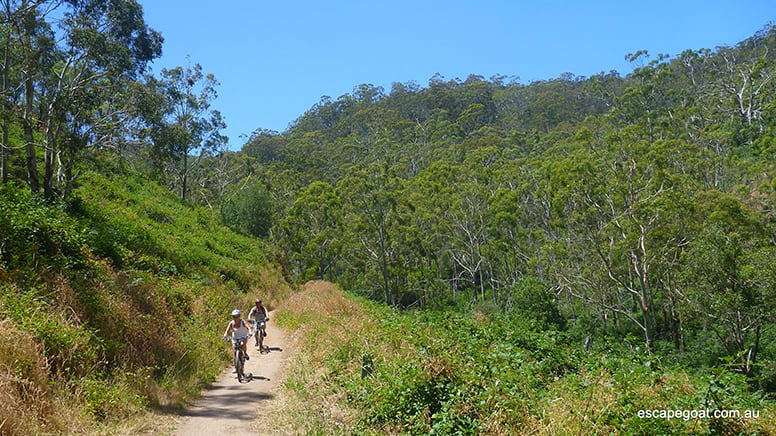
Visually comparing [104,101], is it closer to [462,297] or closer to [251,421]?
[251,421]

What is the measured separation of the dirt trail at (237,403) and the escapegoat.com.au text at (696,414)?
4.79m

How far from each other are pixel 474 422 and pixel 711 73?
6858 cm

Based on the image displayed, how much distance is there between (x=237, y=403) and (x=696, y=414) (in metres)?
6.67

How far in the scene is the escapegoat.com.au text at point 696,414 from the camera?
197 inches

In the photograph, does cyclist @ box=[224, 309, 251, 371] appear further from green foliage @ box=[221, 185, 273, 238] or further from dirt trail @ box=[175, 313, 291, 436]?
green foliage @ box=[221, 185, 273, 238]

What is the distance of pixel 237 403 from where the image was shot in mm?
8523

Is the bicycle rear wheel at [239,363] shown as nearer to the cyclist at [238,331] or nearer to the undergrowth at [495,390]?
the cyclist at [238,331]

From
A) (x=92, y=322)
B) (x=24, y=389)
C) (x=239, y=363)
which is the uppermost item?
(x=92, y=322)

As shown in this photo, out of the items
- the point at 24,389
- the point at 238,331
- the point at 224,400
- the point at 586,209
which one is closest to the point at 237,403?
the point at 224,400

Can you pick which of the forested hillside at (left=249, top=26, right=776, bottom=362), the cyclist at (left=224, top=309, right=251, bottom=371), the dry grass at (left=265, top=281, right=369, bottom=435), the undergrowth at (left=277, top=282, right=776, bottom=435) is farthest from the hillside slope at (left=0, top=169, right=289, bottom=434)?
the forested hillside at (left=249, top=26, right=776, bottom=362)

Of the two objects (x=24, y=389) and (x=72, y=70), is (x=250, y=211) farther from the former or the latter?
(x=24, y=389)

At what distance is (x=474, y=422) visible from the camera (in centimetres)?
592

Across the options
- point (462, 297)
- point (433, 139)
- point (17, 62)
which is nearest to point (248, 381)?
point (17, 62)

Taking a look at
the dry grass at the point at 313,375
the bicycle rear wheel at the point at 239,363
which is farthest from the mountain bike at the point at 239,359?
the dry grass at the point at 313,375
